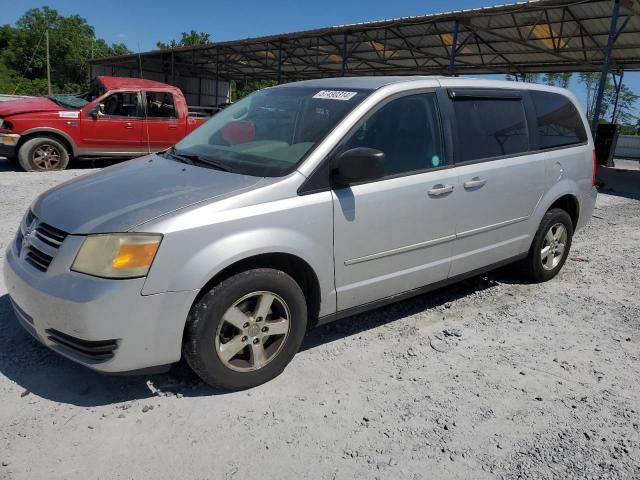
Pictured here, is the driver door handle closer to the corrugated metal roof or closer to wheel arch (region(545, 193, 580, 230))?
wheel arch (region(545, 193, 580, 230))

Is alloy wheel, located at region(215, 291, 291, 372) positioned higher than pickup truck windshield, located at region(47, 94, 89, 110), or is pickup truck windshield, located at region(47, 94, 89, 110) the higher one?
pickup truck windshield, located at region(47, 94, 89, 110)

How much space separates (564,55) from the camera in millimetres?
17266

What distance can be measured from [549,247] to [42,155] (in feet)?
28.4

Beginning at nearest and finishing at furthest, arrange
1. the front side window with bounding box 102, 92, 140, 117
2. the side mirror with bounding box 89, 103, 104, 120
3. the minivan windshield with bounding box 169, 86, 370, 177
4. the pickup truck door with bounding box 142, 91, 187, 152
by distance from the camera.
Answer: the minivan windshield with bounding box 169, 86, 370, 177
the side mirror with bounding box 89, 103, 104, 120
the front side window with bounding box 102, 92, 140, 117
the pickup truck door with bounding box 142, 91, 187, 152

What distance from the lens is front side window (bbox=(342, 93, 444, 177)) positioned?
337 cm

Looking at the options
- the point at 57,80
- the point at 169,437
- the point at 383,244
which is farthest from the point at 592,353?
the point at 57,80

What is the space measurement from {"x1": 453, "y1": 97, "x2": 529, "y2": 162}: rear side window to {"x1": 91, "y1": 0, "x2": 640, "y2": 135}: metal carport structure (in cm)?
877

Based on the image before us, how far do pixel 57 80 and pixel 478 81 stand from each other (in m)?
50.0

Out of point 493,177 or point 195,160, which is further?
point 493,177

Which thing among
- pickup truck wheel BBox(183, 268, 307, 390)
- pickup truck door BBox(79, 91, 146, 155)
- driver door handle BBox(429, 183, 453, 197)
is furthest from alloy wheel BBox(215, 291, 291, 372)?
pickup truck door BBox(79, 91, 146, 155)

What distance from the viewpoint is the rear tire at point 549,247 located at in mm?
4707

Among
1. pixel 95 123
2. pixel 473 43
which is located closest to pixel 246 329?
pixel 95 123

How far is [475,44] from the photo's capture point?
58.5 feet

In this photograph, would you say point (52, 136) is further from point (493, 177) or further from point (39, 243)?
point (493, 177)
